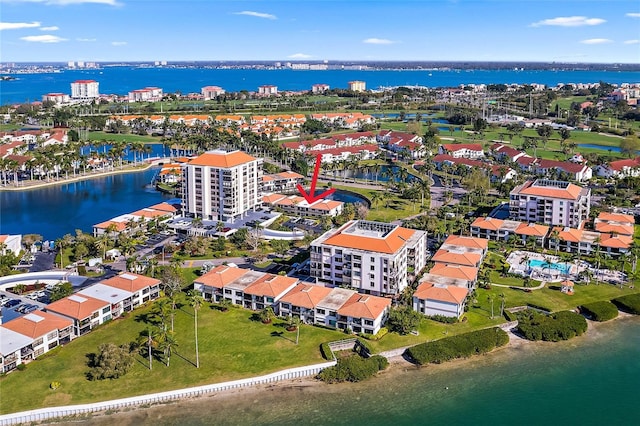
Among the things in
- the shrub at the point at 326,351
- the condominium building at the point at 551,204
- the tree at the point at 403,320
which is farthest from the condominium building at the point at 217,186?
the condominium building at the point at 551,204

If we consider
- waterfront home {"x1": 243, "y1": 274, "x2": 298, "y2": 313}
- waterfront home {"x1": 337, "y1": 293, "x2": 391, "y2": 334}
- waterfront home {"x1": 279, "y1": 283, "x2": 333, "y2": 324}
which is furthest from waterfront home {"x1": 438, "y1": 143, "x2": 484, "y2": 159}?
waterfront home {"x1": 337, "y1": 293, "x2": 391, "y2": 334}

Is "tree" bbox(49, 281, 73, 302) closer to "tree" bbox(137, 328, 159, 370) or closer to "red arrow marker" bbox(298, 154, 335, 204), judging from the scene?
"tree" bbox(137, 328, 159, 370)

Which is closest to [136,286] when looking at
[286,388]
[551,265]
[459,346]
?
[286,388]

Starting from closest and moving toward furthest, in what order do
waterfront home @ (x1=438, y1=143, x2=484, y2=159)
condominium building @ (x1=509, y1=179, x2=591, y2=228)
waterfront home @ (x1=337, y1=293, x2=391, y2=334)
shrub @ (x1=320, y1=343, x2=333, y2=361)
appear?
shrub @ (x1=320, y1=343, x2=333, y2=361), waterfront home @ (x1=337, y1=293, x2=391, y2=334), condominium building @ (x1=509, y1=179, x2=591, y2=228), waterfront home @ (x1=438, y1=143, x2=484, y2=159)

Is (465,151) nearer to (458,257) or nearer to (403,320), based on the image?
(458,257)

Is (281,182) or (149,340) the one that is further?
(281,182)

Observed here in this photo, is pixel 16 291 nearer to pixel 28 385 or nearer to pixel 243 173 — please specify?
pixel 28 385

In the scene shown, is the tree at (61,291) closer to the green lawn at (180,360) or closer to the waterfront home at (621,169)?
the green lawn at (180,360)
